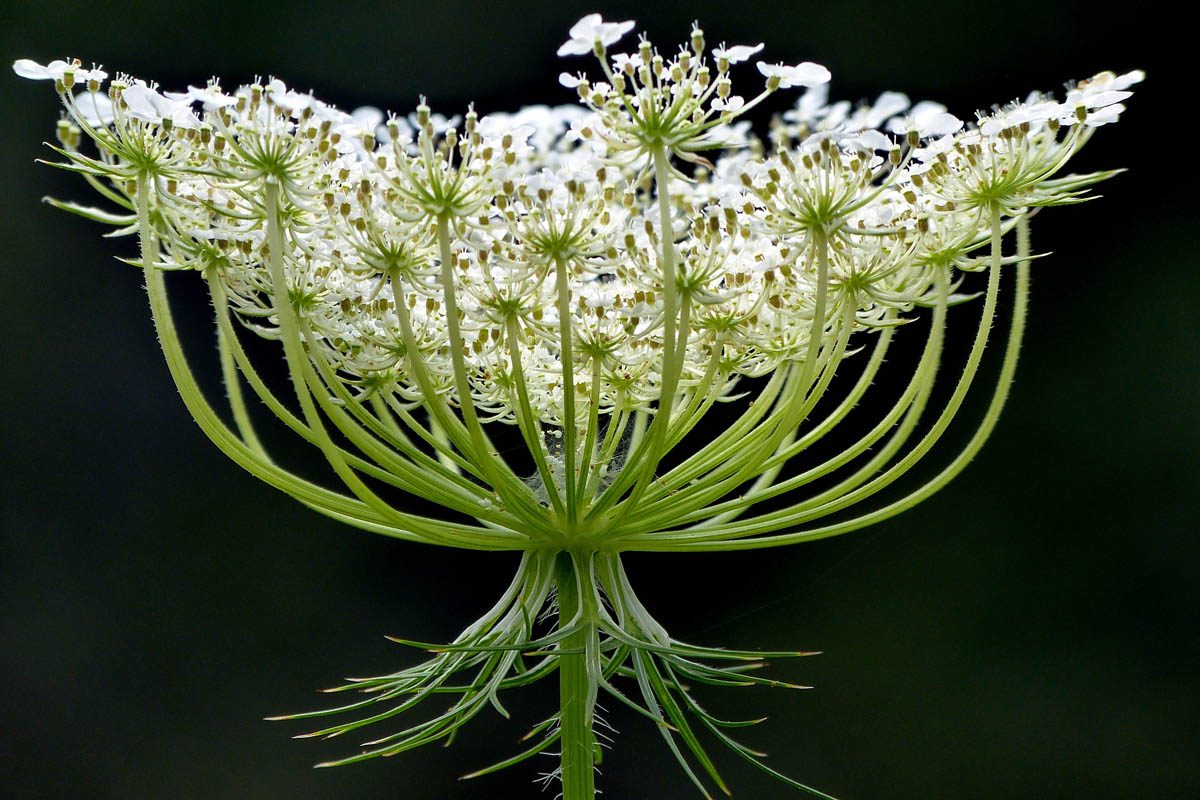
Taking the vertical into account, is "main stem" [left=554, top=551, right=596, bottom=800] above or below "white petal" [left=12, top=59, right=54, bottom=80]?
below

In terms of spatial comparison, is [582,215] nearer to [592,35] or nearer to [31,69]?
[592,35]

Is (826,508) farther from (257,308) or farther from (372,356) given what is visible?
(257,308)

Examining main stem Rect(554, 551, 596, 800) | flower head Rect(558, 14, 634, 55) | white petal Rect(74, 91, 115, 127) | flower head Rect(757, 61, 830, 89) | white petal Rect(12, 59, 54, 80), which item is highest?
white petal Rect(12, 59, 54, 80)

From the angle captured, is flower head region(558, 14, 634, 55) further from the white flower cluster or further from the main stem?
the main stem

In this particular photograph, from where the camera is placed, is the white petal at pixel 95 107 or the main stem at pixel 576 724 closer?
the white petal at pixel 95 107

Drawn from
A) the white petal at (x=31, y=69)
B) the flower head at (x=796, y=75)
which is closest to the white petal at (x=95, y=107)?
the white petal at (x=31, y=69)

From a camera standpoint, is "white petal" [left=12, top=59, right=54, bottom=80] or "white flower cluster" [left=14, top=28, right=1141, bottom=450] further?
"white petal" [left=12, top=59, right=54, bottom=80]

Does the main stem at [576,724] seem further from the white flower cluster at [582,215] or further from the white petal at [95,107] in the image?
the white petal at [95,107]

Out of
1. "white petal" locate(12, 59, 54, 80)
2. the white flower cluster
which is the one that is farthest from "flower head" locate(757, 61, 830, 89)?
"white petal" locate(12, 59, 54, 80)
